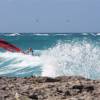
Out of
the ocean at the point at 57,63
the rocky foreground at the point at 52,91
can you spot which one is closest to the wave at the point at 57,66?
the ocean at the point at 57,63

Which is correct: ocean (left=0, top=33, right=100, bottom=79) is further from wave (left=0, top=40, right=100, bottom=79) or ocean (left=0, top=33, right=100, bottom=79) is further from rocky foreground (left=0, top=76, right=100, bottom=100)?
rocky foreground (left=0, top=76, right=100, bottom=100)

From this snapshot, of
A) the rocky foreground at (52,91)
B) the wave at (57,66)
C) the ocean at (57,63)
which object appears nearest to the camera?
the rocky foreground at (52,91)

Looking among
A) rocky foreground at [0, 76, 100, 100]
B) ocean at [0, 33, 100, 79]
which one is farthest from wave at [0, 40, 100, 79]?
rocky foreground at [0, 76, 100, 100]

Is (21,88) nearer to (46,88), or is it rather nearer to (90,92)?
(46,88)

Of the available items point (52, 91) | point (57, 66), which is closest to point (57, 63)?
point (57, 66)

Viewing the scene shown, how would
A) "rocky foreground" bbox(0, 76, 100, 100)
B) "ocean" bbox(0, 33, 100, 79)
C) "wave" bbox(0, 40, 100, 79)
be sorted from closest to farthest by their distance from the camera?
1. "rocky foreground" bbox(0, 76, 100, 100)
2. "wave" bbox(0, 40, 100, 79)
3. "ocean" bbox(0, 33, 100, 79)

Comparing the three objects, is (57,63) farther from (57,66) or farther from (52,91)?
(52,91)

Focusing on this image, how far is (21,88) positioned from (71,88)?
2.26 feet

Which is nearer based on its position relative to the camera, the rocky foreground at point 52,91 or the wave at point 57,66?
the rocky foreground at point 52,91

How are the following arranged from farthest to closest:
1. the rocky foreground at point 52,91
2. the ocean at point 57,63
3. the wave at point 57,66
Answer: the ocean at point 57,63
the wave at point 57,66
the rocky foreground at point 52,91

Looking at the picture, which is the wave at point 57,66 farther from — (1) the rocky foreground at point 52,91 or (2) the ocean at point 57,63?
(1) the rocky foreground at point 52,91

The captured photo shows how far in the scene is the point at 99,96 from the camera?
524 cm

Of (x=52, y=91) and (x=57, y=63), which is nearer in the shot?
(x=52, y=91)

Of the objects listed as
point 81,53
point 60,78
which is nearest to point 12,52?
point 81,53
